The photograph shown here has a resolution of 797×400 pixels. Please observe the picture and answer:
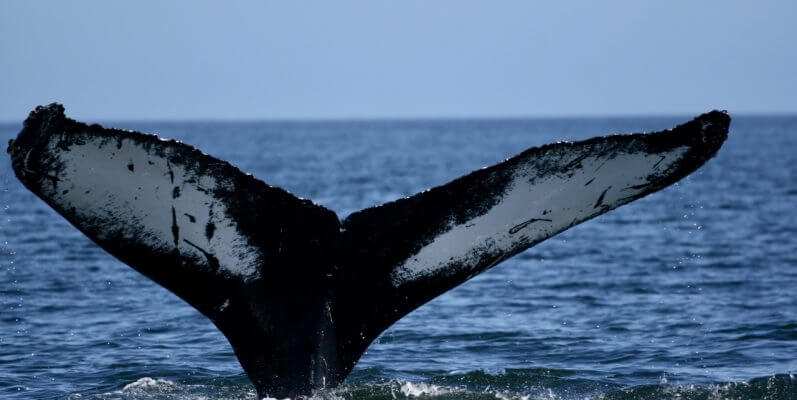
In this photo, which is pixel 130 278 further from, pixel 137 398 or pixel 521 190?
pixel 521 190

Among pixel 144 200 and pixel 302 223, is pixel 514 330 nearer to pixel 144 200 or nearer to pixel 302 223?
pixel 302 223

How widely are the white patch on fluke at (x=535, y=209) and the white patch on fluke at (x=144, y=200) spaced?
0.80 m

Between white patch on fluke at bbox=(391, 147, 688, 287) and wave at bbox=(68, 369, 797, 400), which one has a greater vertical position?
white patch on fluke at bbox=(391, 147, 688, 287)

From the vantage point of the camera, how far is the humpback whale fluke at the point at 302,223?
4828 mm

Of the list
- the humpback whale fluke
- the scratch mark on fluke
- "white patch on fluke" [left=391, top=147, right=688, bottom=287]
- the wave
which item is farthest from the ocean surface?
the scratch mark on fluke

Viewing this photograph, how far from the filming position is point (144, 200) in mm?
4945

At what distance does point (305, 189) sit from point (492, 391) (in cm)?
2763

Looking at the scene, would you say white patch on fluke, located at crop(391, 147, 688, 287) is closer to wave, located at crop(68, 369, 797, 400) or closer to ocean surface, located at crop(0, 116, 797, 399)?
ocean surface, located at crop(0, 116, 797, 399)

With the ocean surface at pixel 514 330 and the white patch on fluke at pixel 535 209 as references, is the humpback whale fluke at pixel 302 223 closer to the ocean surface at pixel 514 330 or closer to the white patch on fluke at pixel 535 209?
the white patch on fluke at pixel 535 209

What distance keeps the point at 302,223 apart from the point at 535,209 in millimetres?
983

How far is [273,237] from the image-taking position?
532cm

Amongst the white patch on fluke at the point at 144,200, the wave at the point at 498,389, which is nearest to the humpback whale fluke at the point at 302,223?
the white patch on fluke at the point at 144,200

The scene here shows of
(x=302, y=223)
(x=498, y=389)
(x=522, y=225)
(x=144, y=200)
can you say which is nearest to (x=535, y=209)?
(x=522, y=225)

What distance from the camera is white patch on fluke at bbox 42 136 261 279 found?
4.77m
